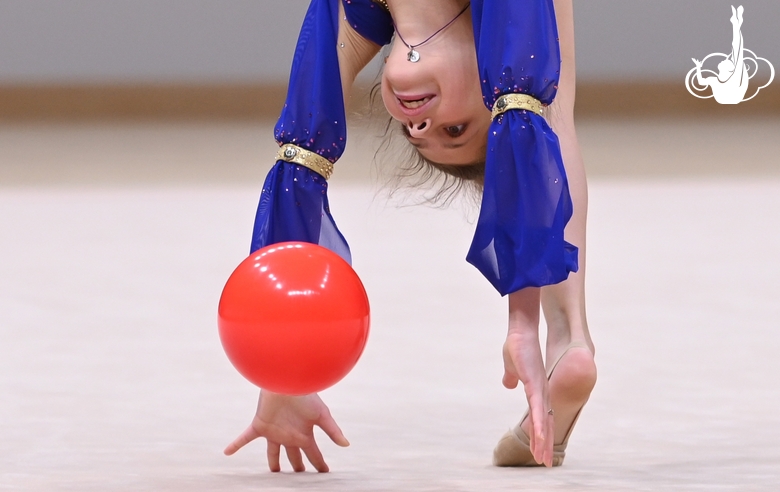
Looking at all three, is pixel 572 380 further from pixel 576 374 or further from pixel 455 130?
pixel 455 130

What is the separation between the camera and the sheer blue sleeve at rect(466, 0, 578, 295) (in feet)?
4.67

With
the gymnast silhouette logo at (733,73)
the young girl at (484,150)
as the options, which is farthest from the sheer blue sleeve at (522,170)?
the gymnast silhouette logo at (733,73)

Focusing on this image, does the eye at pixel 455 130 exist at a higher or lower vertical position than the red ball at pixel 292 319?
higher

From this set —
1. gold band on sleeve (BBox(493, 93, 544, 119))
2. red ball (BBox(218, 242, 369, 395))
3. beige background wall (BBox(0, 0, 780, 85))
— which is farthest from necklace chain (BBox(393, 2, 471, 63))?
beige background wall (BBox(0, 0, 780, 85))

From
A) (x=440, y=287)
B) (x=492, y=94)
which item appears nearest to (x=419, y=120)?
(x=492, y=94)

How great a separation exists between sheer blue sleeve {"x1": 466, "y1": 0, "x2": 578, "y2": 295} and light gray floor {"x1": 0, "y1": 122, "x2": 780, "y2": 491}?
1.01ft

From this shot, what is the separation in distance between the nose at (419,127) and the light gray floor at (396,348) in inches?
19.9

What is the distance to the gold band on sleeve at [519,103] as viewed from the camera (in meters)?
1.45

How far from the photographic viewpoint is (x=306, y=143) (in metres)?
1.70

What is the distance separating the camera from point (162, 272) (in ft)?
11.9

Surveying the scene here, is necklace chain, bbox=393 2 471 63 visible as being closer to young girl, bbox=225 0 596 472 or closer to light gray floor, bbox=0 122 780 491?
young girl, bbox=225 0 596 472

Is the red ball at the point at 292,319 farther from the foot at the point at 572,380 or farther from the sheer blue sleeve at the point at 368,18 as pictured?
the sheer blue sleeve at the point at 368,18

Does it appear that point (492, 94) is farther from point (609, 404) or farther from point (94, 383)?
point (94, 383)

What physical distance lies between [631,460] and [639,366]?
0.73 meters
